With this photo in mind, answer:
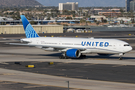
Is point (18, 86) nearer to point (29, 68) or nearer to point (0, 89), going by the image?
point (0, 89)

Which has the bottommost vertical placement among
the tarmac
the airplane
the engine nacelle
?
the tarmac


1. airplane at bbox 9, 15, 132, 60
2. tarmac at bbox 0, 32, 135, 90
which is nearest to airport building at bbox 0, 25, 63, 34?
airplane at bbox 9, 15, 132, 60

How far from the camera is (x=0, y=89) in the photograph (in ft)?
101

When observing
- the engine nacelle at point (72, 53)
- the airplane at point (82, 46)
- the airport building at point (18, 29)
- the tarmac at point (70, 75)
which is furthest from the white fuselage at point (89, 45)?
the airport building at point (18, 29)

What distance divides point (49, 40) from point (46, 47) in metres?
2.39

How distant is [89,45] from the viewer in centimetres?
5606

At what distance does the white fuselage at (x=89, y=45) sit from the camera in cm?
5459

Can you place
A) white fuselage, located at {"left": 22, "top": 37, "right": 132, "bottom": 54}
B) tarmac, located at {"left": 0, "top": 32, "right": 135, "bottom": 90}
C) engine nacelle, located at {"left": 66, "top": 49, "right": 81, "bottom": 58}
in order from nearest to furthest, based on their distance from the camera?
tarmac, located at {"left": 0, "top": 32, "right": 135, "bottom": 90} → white fuselage, located at {"left": 22, "top": 37, "right": 132, "bottom": 54} → engine nacelle, located at {"left": 66, "top": 49, "right": 81, "bottom": 58}

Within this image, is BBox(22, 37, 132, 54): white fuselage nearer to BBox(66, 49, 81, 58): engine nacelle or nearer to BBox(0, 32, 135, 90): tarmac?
BBox(66, 49, 81, 58): engine nacelle

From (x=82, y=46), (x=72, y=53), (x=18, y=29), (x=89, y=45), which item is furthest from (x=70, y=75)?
(x=18, y=29)

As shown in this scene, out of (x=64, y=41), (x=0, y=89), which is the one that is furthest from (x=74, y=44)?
(x=0, y=89)

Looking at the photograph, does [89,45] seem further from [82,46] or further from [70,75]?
[70,75]

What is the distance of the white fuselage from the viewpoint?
5459 cm

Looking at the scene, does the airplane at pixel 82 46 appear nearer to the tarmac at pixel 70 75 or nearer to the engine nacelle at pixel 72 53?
the engine nacelle at pixel 72 53
